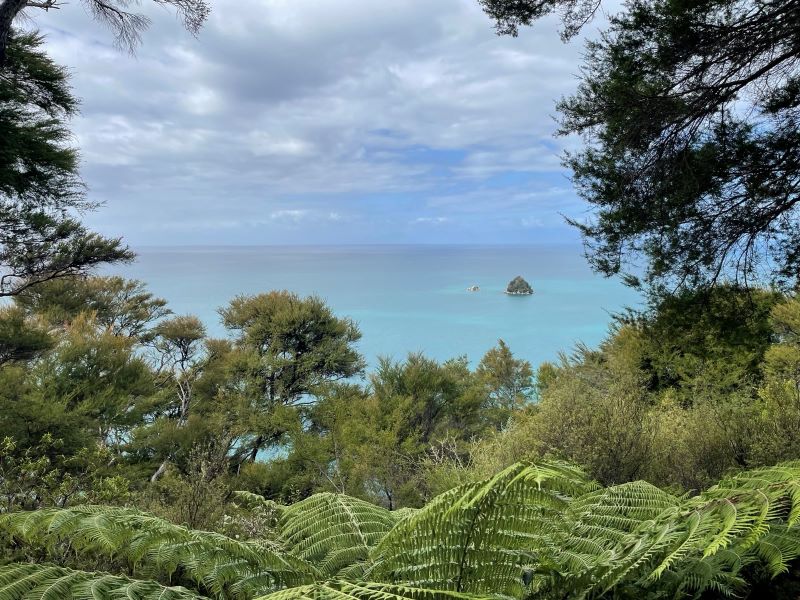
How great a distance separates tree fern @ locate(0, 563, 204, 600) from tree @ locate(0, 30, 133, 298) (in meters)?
5.79

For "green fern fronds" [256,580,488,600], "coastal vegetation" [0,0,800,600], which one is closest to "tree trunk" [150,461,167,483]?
"coastal vegetation" [0,0,800,600]

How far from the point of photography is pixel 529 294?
74188mm

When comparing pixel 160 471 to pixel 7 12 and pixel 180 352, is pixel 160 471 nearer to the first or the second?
pixel 180 352

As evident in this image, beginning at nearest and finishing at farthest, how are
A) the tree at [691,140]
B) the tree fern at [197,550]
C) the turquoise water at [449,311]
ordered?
the tree fern at [197,550] < the tree at [691,140] < the turquoise water at [449,311]

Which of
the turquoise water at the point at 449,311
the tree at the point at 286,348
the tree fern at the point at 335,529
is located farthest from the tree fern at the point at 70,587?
the turquoise water at the point at 449,311

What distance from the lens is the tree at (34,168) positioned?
6258 mm

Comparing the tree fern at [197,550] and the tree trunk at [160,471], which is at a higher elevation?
the tree fern at [197,550]

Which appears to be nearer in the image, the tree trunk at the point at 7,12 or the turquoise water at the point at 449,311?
the tree trunk at the point at 7,12

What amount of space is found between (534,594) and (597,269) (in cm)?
480

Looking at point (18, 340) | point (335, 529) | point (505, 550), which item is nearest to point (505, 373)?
point (18, 340)

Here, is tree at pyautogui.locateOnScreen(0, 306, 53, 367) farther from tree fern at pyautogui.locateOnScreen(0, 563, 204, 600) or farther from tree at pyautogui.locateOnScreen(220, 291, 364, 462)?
tree fern at pyautogui.locateOnScreen(0, 563, 204, 600)

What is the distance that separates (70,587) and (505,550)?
58.6 inches

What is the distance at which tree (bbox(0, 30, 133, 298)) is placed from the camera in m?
6.26

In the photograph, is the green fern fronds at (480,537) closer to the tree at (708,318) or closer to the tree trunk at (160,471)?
the tree at (708,318)
